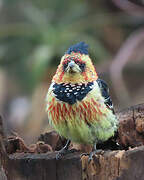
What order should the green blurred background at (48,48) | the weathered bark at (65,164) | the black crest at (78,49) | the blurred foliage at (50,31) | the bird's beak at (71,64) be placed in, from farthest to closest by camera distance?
the blurred foliage at (50,31) → the green blurred background at (48,48) → the black crest at (78,49) → the bird's beak at (71,64) → the weathered bark at (65,164)

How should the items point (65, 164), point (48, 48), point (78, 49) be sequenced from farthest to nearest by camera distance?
point (48, 48) < point (78, 49) < point (65, 164)

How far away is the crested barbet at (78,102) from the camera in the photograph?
10.2ft

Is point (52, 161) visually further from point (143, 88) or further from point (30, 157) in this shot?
point (143, 88)

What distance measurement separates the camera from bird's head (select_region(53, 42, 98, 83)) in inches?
123

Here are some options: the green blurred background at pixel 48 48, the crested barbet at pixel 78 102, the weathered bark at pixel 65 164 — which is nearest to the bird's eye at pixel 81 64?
the crested barbet at pixel 78 102

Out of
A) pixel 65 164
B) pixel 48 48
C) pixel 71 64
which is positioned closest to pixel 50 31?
pixel 48 48

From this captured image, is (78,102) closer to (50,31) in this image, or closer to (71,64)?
(71,64)

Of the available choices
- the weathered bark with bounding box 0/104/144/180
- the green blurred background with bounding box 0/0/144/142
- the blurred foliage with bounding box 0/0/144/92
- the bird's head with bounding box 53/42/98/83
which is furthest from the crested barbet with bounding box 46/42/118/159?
Result: the blurred foliage with bounding box 0/0/144/92

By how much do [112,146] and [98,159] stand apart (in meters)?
0.71

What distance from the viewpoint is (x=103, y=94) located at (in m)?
3.28

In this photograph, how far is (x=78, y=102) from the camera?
3.11 metres

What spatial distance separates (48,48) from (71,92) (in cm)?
376

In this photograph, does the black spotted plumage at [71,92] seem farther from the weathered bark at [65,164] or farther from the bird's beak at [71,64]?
the weathered bark at [65,164]

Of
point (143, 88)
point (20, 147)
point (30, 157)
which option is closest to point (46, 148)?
point (20, 147)
